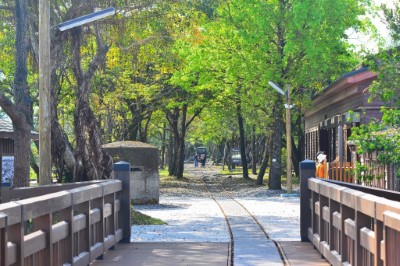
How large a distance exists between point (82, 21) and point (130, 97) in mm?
27174

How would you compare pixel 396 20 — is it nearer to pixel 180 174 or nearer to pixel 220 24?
pixel 220 24

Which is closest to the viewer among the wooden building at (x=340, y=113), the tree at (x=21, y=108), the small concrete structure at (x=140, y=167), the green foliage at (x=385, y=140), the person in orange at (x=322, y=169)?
the green foliage at (x=385, y=140)

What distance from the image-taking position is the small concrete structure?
26.2m

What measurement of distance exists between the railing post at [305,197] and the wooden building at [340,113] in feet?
28.1

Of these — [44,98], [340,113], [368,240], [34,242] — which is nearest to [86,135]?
[44,98]

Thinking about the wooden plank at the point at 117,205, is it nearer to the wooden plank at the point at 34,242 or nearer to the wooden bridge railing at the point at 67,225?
the wooden bridge railing at the point at 67,225

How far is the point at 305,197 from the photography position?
1354 centimetres

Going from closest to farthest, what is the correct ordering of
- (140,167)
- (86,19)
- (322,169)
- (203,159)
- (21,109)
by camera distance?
(86,19), (21,109), (140,167), (322,169), (203,159)

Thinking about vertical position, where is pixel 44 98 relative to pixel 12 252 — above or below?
above

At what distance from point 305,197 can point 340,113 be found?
2206 centimetres

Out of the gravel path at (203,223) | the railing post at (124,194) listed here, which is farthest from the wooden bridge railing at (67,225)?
the gravel path at (203,223)

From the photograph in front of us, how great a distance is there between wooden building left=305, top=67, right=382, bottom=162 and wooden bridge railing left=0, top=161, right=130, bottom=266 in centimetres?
1056

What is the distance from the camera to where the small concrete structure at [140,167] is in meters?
26.2

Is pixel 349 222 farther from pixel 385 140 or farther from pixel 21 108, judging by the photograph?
pixel 21 108
